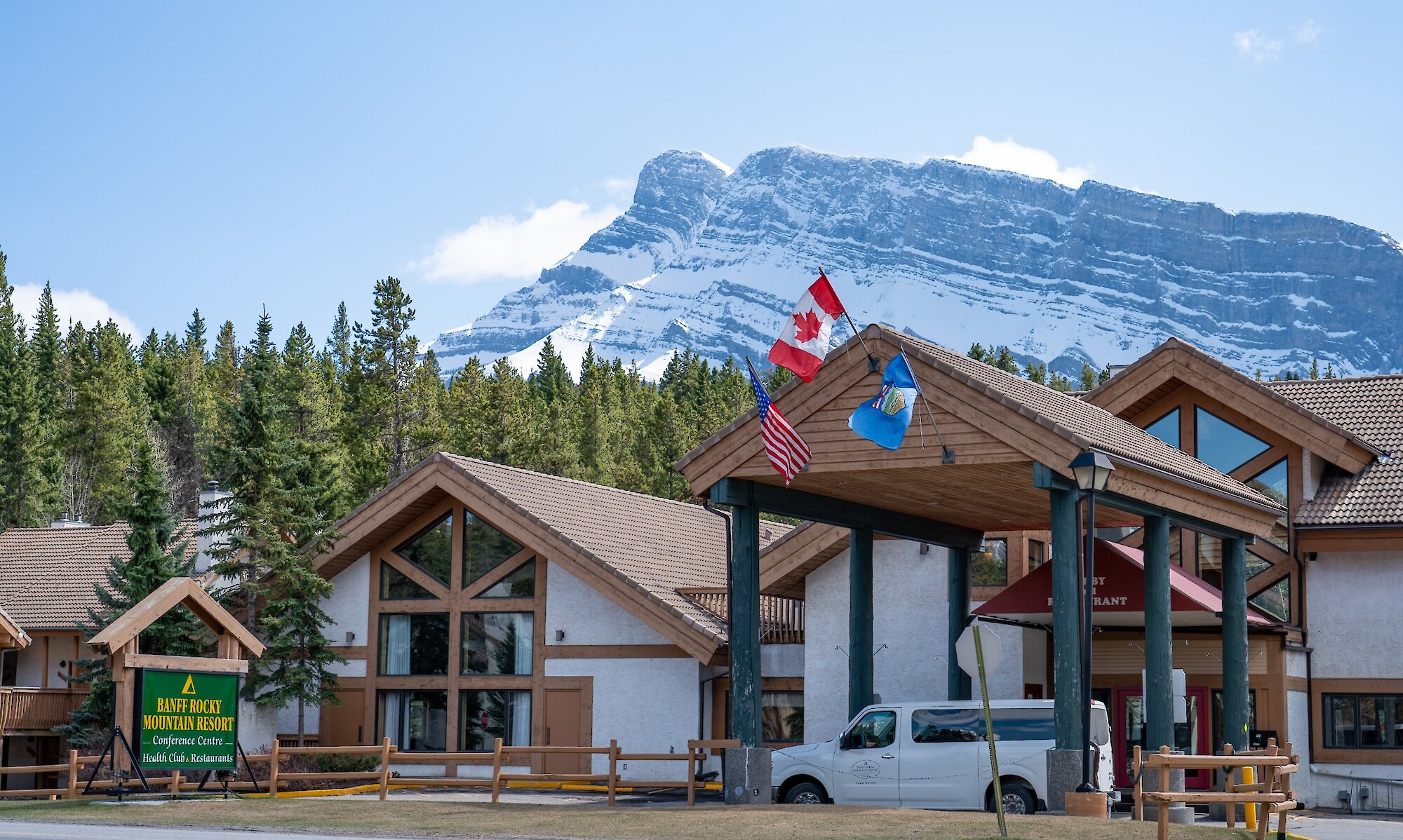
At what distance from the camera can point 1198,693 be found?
3027 cm

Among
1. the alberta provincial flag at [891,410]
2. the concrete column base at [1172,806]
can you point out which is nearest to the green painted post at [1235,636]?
the concrete column base at [1172,806]

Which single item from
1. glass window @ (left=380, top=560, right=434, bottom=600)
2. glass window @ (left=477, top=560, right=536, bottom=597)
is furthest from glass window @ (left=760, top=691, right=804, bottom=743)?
glass window @ (left=380, top=560, right=434, bottom=600)

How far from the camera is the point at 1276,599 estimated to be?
31.0 meters

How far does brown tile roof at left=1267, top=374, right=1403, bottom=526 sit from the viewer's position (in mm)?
29781

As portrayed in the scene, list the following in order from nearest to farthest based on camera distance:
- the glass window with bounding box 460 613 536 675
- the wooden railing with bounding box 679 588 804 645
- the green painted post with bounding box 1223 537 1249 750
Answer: the green painted post with bounding box 1223 537 1249 750 < the wooden railing with bounding box 679 588 804 645 < the glass window with bounding box 460 613 536 675

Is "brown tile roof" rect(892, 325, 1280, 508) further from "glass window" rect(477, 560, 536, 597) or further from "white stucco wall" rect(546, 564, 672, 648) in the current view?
"glass window" rect(477, 560, 536, 597)

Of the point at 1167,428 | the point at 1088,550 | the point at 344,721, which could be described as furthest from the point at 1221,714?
the point at 344,721

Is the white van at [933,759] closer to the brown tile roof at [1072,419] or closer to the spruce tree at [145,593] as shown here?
the brown tile roof at [1072,419]

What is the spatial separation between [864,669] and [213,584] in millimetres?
20379

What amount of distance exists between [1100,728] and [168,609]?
15190 mm

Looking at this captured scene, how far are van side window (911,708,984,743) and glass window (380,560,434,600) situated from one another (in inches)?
608

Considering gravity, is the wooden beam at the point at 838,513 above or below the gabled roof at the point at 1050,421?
below

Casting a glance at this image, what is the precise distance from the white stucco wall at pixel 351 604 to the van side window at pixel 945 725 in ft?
54.1

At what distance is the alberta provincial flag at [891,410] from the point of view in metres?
21.6
